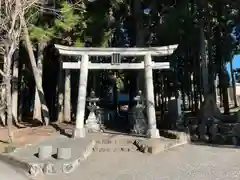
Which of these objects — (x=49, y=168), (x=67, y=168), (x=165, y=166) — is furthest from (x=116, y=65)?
(x=49, y=168)

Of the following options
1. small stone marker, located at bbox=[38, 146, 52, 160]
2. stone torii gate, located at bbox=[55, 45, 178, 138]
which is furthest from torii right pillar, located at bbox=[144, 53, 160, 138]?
small stone marker, located at bbox=[38, 146, 52, 160]

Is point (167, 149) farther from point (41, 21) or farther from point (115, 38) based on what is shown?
point (115, 38)

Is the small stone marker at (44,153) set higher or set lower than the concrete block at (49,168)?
higher

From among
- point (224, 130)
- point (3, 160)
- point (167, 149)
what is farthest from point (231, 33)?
point (3, 160)

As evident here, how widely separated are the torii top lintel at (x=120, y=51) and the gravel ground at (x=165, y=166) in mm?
4239

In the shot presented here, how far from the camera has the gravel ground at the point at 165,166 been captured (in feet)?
27.9

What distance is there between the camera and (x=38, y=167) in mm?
8867

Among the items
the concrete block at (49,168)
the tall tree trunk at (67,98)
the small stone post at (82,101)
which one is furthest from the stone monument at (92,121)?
the concrete block at (49,168)

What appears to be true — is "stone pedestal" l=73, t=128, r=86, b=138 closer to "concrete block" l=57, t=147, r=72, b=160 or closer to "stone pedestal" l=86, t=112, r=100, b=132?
"stone pedestal" l=86, t=112, r=100, b=132

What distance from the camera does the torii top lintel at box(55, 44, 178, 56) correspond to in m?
14.6

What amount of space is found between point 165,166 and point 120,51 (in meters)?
6.36

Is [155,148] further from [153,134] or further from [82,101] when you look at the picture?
[82,101]

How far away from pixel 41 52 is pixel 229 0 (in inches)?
374

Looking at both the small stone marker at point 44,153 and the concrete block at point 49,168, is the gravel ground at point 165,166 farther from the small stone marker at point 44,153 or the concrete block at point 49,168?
the small stone marker at point 44,153
